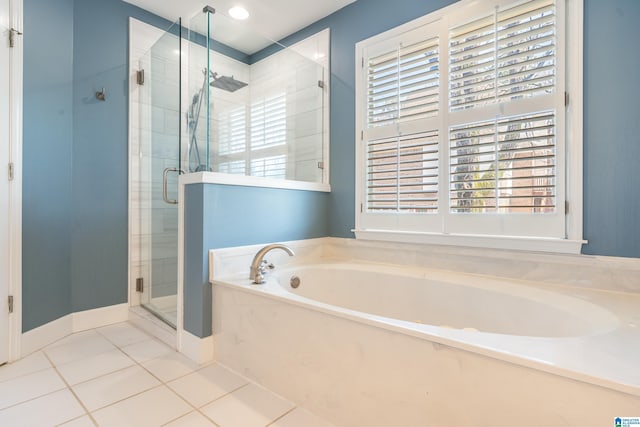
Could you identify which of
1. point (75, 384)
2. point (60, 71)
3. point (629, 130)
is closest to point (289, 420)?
point (75, 384)

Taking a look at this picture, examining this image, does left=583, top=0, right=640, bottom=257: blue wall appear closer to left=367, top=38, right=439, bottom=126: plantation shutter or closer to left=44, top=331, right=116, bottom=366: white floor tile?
left=367, top=38, right=439, bottom=126: plantation shutter

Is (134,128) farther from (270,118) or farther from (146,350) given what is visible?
(146,350)

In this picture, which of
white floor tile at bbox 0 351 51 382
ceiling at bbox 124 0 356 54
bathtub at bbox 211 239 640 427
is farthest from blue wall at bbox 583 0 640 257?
white floor tile at bbox 0 351 51 382

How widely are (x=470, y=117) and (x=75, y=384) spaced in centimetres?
258

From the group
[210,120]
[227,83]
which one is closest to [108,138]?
[210,120]

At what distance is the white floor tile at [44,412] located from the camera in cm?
129

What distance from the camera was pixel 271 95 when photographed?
9.10ft

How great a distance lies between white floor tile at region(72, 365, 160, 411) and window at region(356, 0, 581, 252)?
1.63 meters

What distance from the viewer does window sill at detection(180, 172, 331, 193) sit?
1.80 metres

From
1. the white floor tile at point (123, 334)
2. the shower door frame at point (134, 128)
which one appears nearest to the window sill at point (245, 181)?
the shower door frame at point (134, 128)

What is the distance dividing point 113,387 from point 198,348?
16.6 inches

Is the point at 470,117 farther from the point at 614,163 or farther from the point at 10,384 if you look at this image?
the point at 10,384

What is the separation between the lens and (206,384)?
160 cm

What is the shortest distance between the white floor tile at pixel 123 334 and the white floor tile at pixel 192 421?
1.00m
